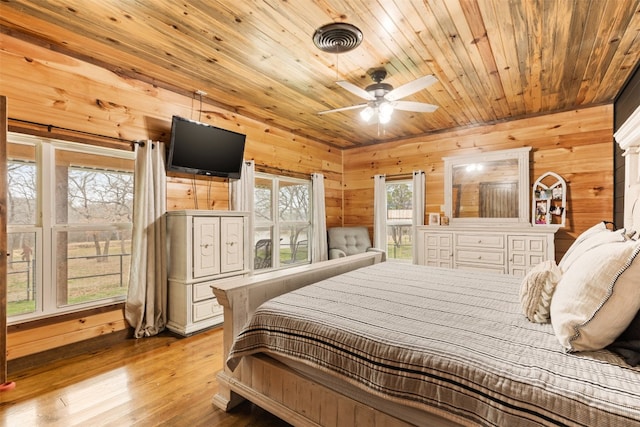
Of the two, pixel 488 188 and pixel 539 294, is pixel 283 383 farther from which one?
pixel 488 188

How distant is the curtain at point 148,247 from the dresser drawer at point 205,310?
13.7 inches

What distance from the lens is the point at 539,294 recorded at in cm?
148

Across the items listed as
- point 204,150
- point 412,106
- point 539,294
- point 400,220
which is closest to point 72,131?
point 204,150

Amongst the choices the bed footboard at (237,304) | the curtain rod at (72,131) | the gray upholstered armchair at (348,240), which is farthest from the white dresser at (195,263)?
the gray upholstered armchair at (348,240)

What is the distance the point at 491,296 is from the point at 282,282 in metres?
1.36

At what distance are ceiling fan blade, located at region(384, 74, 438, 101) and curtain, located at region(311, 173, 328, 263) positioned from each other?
100 inches

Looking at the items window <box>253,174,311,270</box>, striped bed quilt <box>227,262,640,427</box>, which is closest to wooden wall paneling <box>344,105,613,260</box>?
window <box>253,174,311,270</box>

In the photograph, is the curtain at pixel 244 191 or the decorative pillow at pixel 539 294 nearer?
the decorative pillow at pixel 539 294

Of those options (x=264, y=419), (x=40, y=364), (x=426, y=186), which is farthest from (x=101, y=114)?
(x=426, y=186)

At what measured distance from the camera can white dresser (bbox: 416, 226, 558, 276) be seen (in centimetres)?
370

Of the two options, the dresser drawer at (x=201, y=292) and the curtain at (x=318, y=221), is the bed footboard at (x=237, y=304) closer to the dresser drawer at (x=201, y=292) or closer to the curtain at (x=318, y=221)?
the dresser drawer at (x=201, y=292)

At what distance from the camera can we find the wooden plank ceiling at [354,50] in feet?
6.64

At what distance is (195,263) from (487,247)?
354 cm

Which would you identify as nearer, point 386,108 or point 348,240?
point 386,108
